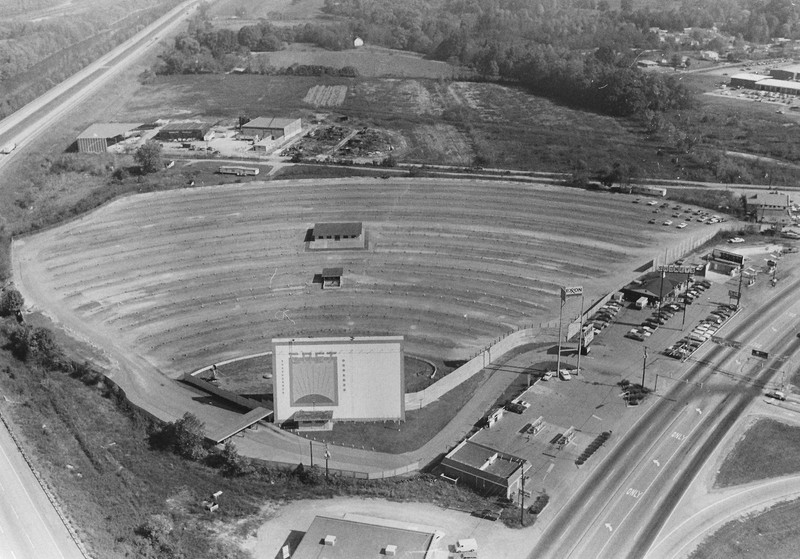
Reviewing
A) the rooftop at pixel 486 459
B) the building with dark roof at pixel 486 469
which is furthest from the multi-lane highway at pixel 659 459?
the rooftop at pixel 486 459

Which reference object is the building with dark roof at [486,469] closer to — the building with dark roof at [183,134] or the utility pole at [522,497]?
the utility pole at [522,497]

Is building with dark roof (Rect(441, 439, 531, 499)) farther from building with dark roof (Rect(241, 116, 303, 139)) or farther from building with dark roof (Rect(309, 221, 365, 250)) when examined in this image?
building with dark roof (Rect(241, 116, 303, 139))

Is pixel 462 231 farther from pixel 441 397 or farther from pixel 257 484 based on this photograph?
pixel 257 484

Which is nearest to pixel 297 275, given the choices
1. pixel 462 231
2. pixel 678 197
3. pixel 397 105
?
pixel 462 231

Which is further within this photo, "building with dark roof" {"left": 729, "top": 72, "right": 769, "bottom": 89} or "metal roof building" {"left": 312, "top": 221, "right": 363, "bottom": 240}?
"building with dark roof" {"left": 729, "top": 72, "right": 769, "bottom": 89}

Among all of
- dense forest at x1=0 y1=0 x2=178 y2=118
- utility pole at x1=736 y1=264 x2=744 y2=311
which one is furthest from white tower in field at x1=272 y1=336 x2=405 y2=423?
dense forest at x1=0 y1=0 x2=178 y2=118

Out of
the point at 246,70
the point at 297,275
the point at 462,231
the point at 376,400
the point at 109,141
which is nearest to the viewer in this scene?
the point at 376,400
